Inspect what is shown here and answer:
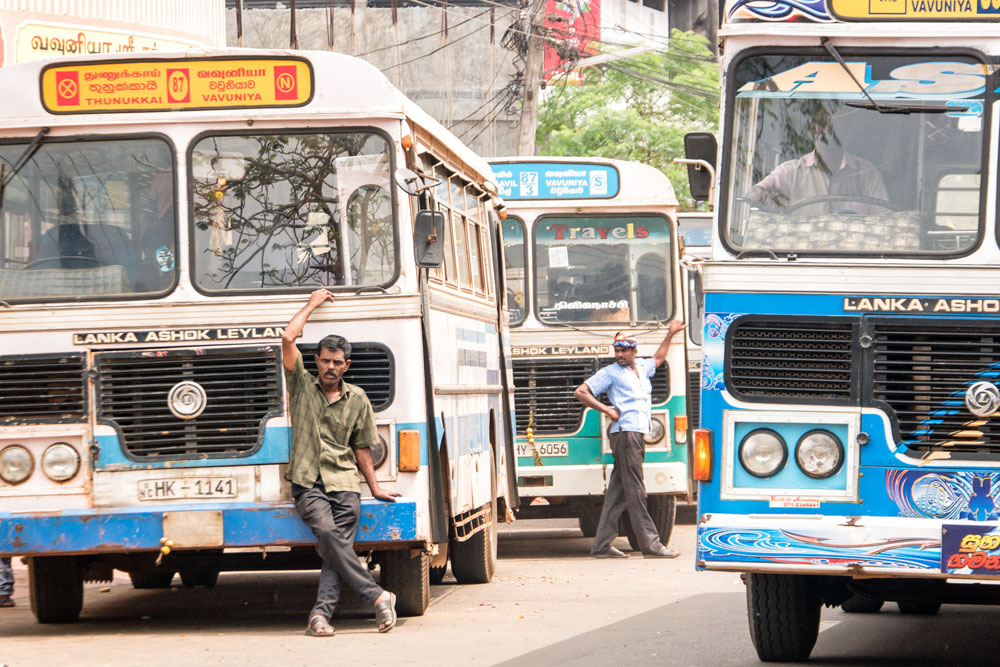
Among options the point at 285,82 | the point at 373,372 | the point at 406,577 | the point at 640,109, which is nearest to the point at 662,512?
the point at 406,577

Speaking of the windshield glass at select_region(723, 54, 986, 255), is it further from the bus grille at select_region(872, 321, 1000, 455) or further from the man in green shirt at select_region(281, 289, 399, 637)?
the man in green shirt at select_region(281, 289, 399, 637)

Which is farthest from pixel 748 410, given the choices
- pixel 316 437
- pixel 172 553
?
pixel 172 553

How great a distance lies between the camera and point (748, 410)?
23.4 feet

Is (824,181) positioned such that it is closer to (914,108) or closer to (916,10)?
(914,108)

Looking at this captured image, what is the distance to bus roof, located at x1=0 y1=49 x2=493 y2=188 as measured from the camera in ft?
30.5

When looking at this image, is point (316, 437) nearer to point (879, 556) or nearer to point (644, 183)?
point (879, 556)

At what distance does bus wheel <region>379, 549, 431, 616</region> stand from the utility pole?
13945mm

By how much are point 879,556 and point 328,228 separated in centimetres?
384

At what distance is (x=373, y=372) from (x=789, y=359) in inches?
115

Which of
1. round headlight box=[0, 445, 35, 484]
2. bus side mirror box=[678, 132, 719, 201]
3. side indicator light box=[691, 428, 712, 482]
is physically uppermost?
bus side mirror box=[678, 132, 719, 201]

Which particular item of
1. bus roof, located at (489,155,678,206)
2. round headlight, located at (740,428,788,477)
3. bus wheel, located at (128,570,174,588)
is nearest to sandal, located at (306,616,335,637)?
round headlight, located at (740,428,788,477)

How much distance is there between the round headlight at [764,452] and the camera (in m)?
Result: 7.12

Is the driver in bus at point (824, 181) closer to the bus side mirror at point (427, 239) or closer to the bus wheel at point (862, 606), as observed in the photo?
the bus side mirror at point (427, 239)

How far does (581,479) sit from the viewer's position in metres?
15.1
